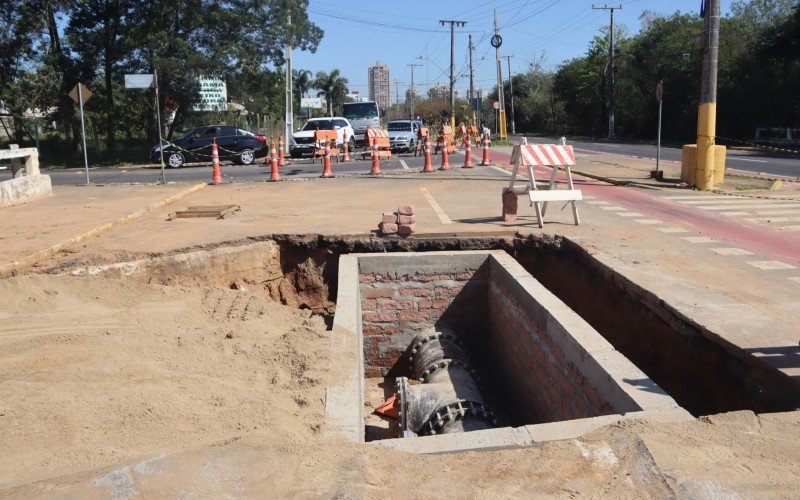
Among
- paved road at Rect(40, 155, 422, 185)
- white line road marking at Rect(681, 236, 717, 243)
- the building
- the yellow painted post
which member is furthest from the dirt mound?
the building

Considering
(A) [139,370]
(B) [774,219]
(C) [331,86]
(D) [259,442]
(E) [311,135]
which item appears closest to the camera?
(D) [259,442]

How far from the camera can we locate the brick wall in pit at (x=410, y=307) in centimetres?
826

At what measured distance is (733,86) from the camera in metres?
41.2

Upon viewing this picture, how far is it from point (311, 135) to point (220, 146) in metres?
3.94

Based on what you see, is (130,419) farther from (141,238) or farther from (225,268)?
(141,238)

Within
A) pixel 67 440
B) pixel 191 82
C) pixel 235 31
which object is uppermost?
pixel 235 31

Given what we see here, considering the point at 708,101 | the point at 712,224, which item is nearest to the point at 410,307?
the point at 712,224

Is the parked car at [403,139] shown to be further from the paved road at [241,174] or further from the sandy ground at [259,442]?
the sandy ground at [259,442]

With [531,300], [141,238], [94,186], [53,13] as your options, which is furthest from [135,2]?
[531,300]

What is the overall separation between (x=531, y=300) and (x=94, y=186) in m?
14.7

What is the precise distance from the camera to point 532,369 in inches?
254

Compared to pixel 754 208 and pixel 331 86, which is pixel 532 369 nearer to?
pixel 754 208

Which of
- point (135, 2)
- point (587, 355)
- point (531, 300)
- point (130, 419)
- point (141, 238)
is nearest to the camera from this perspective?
point (130, 419)

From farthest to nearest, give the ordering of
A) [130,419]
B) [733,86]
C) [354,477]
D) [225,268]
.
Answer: [733,86] < [225,268] < [130,419] < [354,477]
